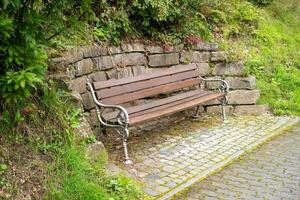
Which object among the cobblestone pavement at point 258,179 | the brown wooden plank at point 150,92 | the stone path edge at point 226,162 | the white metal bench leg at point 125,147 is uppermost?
the brown wooden plank at point 150,92

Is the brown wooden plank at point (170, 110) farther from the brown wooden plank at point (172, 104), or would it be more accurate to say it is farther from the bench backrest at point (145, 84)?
the bench backrest at point (145, 84)

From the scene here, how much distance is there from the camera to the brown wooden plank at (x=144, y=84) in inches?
213

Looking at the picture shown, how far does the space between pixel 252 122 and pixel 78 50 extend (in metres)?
3.33

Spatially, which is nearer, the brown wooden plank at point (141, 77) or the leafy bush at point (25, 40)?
the leafy bush at point (25, 40)

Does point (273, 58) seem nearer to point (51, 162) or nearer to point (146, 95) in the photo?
point (146, 95)

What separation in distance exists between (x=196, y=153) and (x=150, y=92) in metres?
1.23

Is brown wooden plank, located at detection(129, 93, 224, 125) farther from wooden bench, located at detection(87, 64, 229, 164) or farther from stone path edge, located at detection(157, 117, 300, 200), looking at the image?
stone path edge, located at detection(157, 117, 300, 200)

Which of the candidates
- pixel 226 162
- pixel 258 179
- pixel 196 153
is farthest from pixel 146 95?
pixel 258 179

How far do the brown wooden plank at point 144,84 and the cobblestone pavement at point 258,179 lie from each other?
1.74m

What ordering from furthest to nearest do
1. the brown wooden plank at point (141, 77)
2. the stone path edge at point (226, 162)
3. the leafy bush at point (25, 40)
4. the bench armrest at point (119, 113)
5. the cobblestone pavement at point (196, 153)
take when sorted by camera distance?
the brown wooden plank at point (141, 77) → the bench armrest at point (119, 113) → the cobblestone pavement at point (196, 153) → the stone path edge at point (226, 162) → the leafy bush at point (25, 40)

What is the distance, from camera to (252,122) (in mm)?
7055

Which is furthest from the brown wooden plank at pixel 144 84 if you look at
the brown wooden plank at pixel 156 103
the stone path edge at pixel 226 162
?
the stone path edge at pixel 226 162

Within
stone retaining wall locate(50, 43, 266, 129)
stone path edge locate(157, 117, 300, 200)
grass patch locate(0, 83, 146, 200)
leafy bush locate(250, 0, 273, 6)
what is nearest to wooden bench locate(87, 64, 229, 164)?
stone retaining wall locate(50, 43, 266, 129)

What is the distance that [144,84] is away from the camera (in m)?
6.06
